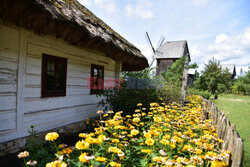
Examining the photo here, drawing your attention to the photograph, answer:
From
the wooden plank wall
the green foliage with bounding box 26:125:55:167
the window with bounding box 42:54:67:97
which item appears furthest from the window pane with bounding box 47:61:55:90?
the green foliage with bounding box 26:125:55:167

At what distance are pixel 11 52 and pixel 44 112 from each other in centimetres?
123

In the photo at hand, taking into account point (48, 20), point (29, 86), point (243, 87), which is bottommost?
point (29, 86)

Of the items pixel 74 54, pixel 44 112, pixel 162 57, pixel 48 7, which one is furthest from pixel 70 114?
pixel 162 57

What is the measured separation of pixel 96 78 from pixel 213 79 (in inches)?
556

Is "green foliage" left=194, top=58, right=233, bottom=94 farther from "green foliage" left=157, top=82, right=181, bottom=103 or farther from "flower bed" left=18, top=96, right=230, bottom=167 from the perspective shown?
"flower bed" left=18, top=96, right=230, bottom=167

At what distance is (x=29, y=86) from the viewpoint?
2602 millimetres

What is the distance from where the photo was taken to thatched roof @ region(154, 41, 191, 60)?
20172 mm

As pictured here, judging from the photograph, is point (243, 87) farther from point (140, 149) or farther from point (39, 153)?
point (39, 153)

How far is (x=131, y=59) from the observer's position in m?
4.79

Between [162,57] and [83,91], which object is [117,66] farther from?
[162,57]

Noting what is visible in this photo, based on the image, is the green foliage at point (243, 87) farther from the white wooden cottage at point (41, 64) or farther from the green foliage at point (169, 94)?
the white wooden cottage at point (41, 64)

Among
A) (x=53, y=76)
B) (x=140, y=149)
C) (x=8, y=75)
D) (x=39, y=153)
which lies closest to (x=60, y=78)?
(x=53, y=76)

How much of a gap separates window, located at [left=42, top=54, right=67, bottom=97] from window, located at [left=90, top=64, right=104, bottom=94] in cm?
103

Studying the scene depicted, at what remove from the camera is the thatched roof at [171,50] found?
20172 millimetres
